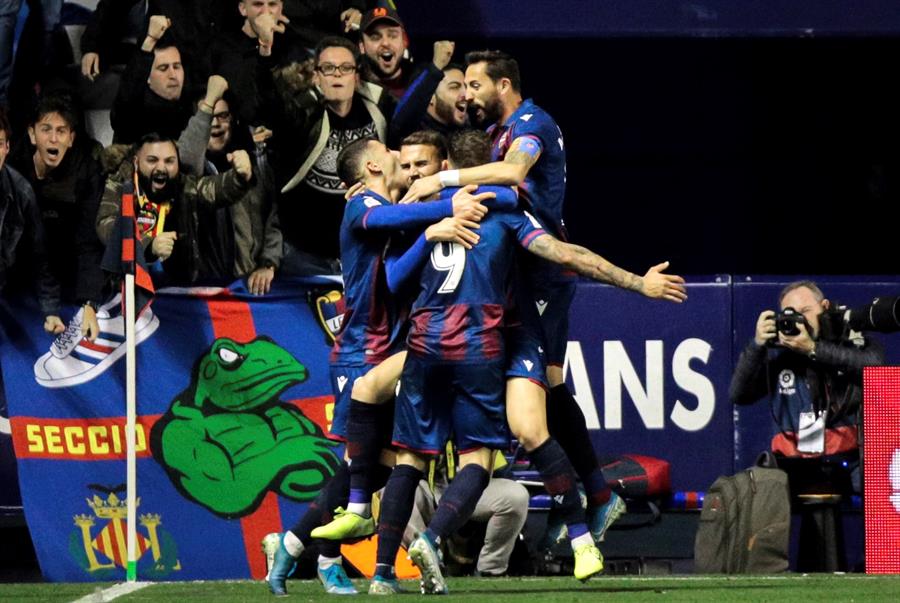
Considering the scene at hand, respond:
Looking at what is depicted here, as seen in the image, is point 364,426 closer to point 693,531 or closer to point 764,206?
point 693,531

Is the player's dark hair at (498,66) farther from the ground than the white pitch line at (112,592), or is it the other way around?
the player's dark hair at (498,66)

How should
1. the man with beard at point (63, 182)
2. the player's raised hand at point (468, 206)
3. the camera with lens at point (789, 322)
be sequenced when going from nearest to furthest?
the player's raised hand at point (468, 206)
the camera with lens at point (789, 322)
the man with beard at point (63, 182)

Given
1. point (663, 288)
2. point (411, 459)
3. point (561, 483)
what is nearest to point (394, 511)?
point (411, 459)

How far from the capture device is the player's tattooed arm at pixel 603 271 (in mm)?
7441

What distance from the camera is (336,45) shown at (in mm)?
11141

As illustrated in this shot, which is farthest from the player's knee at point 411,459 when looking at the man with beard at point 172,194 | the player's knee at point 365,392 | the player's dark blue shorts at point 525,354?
the man with beard at point 172,194

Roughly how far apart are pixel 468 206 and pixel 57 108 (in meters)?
4.37

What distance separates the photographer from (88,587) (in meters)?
9.05

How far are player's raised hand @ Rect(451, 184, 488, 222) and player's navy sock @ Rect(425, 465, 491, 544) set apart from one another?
97 centimetres

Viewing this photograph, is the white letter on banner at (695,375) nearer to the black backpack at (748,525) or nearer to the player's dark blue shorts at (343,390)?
the black backpack at (748,525)

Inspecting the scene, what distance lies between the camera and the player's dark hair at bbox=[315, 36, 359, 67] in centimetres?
1116

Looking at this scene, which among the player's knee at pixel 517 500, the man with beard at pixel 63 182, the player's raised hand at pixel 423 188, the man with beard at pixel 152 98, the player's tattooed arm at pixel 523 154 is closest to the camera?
the player's raised hand at pixel 423 188

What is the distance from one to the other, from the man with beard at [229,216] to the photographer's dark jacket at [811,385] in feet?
9.04

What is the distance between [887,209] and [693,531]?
4690 mm
